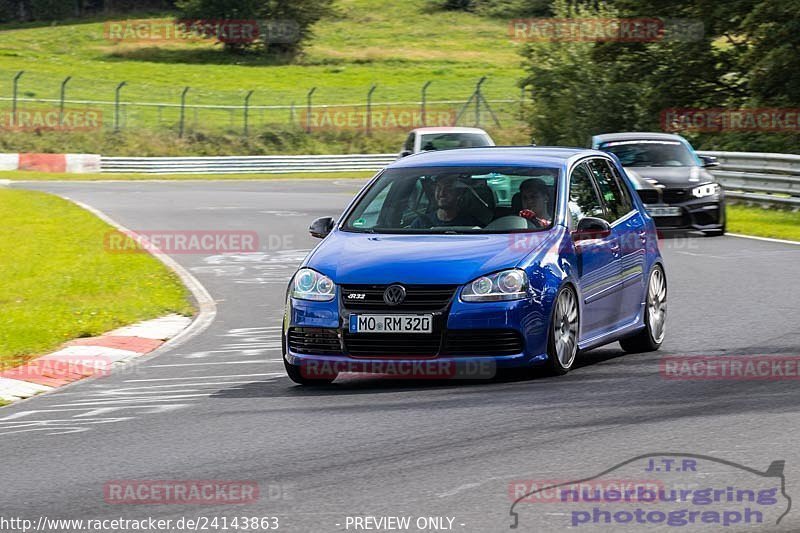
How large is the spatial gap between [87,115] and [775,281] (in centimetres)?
4926

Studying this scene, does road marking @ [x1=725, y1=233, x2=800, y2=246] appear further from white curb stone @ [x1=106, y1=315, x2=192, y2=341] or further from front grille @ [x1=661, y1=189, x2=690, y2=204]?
white curb stone @ [x1=106, y1=315, x2=192, y2=341]

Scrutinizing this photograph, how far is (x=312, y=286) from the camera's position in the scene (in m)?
9.32

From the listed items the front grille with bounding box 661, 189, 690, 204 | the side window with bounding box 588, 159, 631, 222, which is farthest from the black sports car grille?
the front grille with bounding box 661, 189, 690, 204

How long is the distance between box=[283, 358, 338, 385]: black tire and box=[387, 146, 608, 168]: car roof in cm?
182

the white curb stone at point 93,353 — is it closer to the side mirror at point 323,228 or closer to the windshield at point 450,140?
the side mirror at point 323,228

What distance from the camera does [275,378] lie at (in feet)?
33.3

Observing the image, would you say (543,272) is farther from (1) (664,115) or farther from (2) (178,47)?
(2) (178,47)

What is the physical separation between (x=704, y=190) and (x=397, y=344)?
1366 cm

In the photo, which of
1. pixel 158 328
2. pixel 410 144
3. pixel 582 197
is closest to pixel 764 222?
pixel 410 144

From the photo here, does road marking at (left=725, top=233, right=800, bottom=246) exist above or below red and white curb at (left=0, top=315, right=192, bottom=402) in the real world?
below

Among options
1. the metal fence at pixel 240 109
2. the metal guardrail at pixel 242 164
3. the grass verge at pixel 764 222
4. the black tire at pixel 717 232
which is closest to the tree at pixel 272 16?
the metal fence at pixel 240 109

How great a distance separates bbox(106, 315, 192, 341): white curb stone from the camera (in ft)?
42.5

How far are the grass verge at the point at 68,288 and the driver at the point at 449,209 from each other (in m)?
3.65

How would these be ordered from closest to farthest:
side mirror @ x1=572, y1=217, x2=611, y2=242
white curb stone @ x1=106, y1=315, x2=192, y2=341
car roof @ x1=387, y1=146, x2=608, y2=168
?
side mirror @ x1=572, y1=217, x2=611, y2=242 → car roof @ x1=387, y1=146, x2=608, y2=168 → white curb stone @ x1=106, y1=315, x2=192, y2=341
